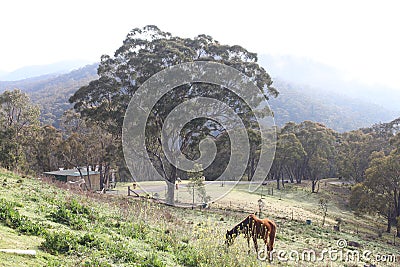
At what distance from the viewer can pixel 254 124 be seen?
2478 cm

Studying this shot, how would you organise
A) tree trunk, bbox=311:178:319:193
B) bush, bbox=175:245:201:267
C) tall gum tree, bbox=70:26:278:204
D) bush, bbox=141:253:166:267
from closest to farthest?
bush, bbox=141:253:166:267, bush, bbox=175:245:201:267, tall gum tree, bbox=70:26:278:204, tree trunk, bbox=311:178:319:193

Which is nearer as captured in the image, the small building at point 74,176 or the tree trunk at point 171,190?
the tree trunk at point 171,190

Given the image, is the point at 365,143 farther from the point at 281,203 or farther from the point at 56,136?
the point at 56,136

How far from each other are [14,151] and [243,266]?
29.7 meters

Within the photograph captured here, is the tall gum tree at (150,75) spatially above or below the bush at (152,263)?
above

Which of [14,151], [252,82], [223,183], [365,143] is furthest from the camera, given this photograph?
[365,143]

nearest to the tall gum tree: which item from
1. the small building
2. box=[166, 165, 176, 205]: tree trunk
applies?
box=[166, 165, 176, 205]: tree trunk

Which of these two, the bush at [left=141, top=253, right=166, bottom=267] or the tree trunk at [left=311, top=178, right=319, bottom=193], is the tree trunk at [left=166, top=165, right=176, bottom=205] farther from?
the tree trunk at [left=311, top=178, right=319, bottom=193]

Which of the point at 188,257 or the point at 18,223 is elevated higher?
the point at 18,223

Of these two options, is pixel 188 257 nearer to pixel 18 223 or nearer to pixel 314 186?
pixel 18 223

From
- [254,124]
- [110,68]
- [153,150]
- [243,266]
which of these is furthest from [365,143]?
[243,266]

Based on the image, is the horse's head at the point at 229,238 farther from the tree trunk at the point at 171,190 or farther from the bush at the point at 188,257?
the tree trunk at the point at 171,190

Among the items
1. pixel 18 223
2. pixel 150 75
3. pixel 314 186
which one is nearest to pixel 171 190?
pixel 150 75

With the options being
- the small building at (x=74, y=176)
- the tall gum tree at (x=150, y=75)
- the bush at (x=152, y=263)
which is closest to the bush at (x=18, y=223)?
the bush at (x=152, y=263)
